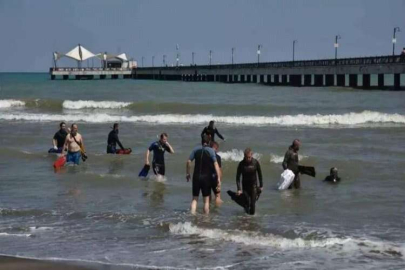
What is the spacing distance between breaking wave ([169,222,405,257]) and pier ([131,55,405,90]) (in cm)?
5341

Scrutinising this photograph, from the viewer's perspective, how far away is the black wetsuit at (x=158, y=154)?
49.6 ft

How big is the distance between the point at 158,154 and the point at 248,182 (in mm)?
3666

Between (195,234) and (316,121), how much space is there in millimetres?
24637

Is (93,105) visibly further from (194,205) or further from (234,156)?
(194,205)

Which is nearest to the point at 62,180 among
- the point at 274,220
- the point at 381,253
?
the point at 274,220

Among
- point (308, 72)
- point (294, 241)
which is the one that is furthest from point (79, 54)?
point (294, 241)

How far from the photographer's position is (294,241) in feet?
34.4

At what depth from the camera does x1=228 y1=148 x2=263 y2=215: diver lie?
1220 cm

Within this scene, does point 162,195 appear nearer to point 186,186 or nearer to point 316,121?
point 186,186

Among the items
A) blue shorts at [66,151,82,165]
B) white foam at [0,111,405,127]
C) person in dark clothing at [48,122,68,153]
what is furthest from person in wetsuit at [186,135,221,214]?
white foam at [0,111,405,127]

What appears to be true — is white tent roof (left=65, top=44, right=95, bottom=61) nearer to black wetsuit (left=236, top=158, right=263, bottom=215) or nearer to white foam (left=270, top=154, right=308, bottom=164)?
white foam (left=270, top=154, right=308, bottom=164)

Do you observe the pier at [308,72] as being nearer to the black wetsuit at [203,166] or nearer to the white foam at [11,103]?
the white foam at [11,103]

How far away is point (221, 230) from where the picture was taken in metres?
11.2

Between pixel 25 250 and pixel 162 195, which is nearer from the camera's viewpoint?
pixel 25 250
